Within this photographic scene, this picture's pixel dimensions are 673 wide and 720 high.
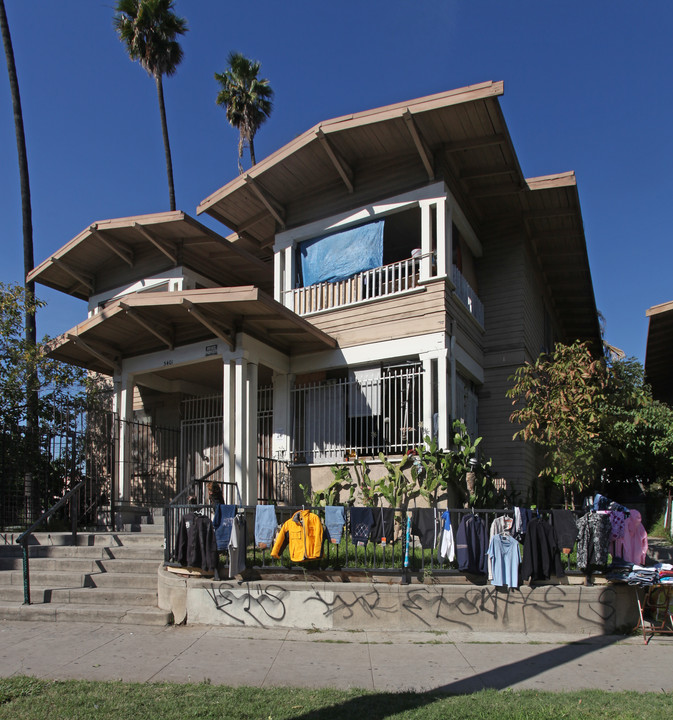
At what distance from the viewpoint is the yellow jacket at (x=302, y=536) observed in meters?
8.60

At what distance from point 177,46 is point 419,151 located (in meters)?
17.0

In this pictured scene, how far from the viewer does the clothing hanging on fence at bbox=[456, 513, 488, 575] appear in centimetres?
841

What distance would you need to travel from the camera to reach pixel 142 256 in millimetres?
15898

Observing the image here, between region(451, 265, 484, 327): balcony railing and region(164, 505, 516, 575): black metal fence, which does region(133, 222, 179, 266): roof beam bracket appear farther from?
region(164, 505, 516, 575): black metal fence

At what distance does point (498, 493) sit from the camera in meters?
13.0

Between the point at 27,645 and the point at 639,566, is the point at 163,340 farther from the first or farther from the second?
the point at 639,566

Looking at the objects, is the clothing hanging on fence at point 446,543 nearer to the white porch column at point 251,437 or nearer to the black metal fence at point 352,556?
the black metal fence at point 352,556

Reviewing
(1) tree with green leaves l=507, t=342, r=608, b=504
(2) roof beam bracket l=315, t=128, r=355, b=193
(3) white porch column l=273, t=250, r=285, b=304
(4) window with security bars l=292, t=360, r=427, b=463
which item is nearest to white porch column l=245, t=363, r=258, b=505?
(4) window with security bars l=292, t=360, r=427, b=463

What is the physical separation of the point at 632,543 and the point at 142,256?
1222cm

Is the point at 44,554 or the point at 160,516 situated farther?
the point at 160,516

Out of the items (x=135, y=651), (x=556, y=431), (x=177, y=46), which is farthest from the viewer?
(x=177, y=46)

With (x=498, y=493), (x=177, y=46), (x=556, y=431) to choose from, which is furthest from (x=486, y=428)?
(x=177, y=46)

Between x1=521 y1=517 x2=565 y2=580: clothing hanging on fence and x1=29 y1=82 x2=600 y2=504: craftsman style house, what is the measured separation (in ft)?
9.89

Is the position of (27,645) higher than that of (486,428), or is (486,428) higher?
(486,428)
